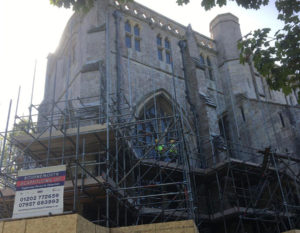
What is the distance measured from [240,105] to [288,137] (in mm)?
3887

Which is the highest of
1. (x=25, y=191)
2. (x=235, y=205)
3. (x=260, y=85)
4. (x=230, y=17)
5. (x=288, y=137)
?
(x=230, y=17)

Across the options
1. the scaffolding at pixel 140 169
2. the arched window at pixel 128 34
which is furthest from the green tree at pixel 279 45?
the arched window at pixel 128 34

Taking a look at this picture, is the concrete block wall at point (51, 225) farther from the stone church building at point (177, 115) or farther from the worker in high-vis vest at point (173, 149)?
the worker in high-vis vest at point (173, 149)

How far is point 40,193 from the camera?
7684 millimetres

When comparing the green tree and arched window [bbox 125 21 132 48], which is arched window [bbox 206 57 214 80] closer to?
arched window [bbox 125 21 132 48]

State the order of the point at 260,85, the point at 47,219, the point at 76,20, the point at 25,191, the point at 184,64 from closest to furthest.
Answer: the point at 47,219 < the point at 25,191 < the point at 76,20 < the point at 184,64 < the point at 260,85

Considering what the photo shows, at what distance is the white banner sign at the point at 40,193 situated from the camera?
753 cm

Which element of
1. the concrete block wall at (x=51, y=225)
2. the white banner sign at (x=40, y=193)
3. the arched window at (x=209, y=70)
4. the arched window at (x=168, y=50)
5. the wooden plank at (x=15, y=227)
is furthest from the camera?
the arched window at (x=209, y=70)

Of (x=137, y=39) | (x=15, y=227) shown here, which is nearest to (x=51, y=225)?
(x=15, y=227)

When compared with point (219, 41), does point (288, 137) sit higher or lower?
lower

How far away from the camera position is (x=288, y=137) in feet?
54.5

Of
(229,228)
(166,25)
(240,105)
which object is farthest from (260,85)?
(229,228)

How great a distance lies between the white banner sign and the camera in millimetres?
7527

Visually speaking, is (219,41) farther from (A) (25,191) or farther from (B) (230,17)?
(A) (25,191)
